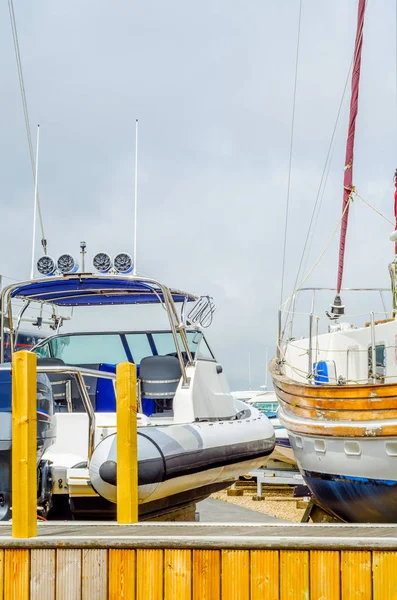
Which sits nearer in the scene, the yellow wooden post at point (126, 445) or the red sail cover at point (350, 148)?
the yellow wooden post at point (126, 445)

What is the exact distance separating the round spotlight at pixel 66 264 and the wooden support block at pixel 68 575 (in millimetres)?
4617

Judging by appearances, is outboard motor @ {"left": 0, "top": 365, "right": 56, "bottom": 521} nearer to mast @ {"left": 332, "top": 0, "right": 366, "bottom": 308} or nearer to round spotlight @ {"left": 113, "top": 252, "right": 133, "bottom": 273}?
round spotlight @ {"left": 113, "top": 252, "right": 133, "bottom": 273}

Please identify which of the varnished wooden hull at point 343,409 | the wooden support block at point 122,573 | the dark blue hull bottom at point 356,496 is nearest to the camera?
the wooden support block at point 122,573

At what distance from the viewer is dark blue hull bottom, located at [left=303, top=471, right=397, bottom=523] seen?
411 inches

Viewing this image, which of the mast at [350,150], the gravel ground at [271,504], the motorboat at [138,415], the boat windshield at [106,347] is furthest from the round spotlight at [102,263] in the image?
the mast at [350,150]

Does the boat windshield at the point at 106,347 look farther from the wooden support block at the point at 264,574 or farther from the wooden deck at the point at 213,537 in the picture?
the wooden support block at the point at 264,574

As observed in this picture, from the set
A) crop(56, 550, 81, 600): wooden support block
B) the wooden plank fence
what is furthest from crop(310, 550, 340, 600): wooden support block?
crop(56, 550, 81, 600): wooden support block

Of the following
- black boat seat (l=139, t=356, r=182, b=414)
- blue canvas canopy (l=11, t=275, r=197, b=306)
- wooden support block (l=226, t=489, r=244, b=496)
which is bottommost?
wooden support block (l=226, t=489, r=244, b=496)

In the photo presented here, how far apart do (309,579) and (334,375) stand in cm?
853

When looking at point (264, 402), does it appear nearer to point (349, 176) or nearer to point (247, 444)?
point (349, 176)

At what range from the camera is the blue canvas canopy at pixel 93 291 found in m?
8.50

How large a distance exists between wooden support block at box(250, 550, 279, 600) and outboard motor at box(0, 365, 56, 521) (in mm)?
2040

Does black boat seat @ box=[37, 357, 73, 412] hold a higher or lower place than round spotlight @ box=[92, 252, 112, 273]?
lower

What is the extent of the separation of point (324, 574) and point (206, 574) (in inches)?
23.9
